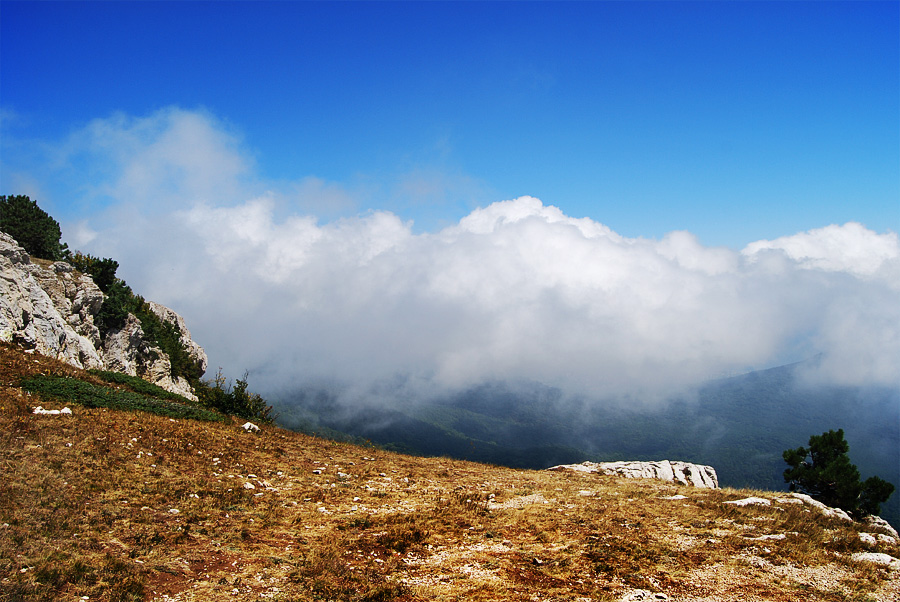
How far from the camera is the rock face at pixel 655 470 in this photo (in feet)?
118

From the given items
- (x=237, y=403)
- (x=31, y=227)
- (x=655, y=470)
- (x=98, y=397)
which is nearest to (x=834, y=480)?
(x=655, y=470)

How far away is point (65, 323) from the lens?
38.7m

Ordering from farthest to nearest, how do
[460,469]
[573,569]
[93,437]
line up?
[460,469], [93,437], [573,569]

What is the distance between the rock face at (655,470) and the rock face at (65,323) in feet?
130

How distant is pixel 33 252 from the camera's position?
49.2 meters

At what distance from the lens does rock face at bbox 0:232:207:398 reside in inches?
1260

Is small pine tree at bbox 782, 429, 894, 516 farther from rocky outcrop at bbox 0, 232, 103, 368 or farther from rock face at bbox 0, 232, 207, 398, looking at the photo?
rocky outcrop at bbox 0, 232, 103, 368

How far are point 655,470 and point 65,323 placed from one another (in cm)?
5285

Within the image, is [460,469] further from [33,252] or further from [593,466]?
[33,252]

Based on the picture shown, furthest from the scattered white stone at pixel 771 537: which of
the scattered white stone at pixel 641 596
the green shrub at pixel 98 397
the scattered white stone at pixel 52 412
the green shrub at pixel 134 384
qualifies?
the green shrub at pixel 134 384

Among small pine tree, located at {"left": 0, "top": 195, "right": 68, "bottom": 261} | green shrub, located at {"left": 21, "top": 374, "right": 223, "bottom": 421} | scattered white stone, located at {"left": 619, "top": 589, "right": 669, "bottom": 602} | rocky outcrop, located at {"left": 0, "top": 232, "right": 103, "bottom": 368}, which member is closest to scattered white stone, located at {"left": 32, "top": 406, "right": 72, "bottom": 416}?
green shrub, located at {"left": 21, "top": 374, "right": 223, "bottom": 421}

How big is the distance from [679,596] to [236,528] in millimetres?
12421

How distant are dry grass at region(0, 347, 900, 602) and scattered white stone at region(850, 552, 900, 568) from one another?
0.39 meters

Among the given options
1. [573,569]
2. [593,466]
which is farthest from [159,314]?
[573,569]
